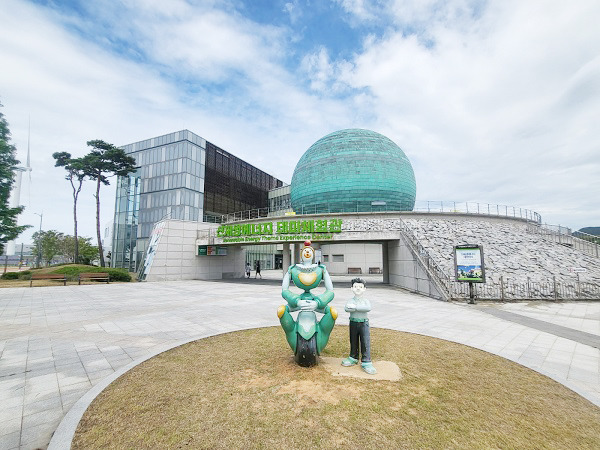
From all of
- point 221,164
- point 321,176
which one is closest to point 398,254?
point 321,176

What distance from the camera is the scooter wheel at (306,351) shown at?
5.57 metres

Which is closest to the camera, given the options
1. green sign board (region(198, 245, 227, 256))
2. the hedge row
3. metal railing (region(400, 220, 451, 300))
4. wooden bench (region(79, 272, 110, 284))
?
metal railing (region(400, 220, 451, 300))

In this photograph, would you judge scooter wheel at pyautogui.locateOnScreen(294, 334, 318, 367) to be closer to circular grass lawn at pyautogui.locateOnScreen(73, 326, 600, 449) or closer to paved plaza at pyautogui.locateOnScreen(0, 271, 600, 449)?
circular grass lawn at pyautogui.locateOnScreen(73, 326, 600, 449)

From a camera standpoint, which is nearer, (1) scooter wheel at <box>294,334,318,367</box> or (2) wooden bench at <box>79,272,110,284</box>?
(1) scooter wheel at <box>294,334,318,367</box>

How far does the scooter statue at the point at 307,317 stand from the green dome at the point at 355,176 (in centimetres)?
2708

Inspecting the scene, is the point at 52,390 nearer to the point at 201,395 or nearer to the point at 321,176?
the point at 201,395

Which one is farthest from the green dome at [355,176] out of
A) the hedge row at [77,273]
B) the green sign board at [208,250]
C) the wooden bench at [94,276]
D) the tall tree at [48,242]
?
the tall tree at [48,242]

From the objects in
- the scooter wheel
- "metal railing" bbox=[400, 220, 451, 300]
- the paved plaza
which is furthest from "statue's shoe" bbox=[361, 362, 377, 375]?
"metal railing" bbox=[400, 220, 451, 300]

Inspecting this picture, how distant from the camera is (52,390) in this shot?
15.9 feet

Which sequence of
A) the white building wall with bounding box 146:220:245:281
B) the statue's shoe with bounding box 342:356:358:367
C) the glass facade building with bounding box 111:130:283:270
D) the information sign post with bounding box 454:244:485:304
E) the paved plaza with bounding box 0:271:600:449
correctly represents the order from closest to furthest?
the paved plaza with bounding box 0:271:600:449
the statue's shoe with bounding box 342:356:358:367
the information sign post with bounding box 454:244:485:304
the white building wall with bounding box 146:220:245:281
the glass facade building with bounding box 111:130:283:270

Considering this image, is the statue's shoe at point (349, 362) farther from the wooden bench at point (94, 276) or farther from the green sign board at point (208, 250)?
the green sign board at point (208, 250)

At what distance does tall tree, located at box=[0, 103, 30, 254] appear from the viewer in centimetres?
2519

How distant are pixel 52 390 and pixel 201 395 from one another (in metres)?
2.69

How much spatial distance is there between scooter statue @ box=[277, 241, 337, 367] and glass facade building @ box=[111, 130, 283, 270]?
132 feet
